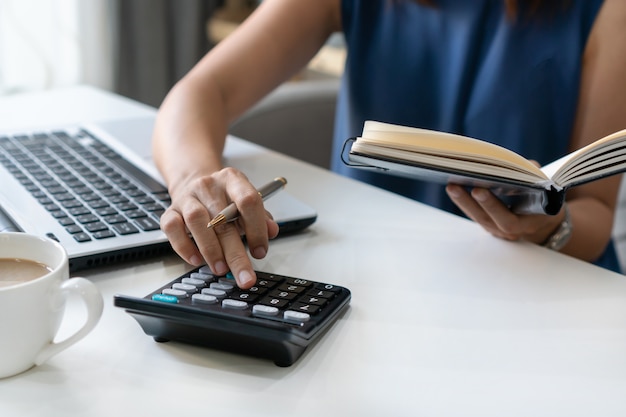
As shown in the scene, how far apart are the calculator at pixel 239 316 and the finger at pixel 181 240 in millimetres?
66

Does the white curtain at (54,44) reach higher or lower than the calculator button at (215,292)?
lower

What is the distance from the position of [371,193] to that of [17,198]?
1.33 feet

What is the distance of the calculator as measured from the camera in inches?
20.5

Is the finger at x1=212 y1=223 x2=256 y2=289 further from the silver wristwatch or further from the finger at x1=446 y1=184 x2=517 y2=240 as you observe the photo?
the silver wristwatch

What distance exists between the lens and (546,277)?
71 cm

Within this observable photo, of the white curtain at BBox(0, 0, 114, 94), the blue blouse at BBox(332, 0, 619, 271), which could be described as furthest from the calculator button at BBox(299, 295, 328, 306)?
the white curtain at BBox(0, 0, 114, 94)

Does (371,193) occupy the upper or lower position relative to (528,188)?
lower

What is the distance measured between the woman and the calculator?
21 cm

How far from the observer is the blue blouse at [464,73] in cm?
105

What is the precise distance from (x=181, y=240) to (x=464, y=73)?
62cm

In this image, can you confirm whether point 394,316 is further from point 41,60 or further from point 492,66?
point 41,60

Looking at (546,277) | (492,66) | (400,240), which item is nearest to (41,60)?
(492,66)

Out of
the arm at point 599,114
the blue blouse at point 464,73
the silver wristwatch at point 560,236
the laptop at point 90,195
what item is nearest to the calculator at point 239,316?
the laptop at point 90,195

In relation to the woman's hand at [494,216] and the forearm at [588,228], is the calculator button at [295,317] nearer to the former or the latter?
the woman's hand at [494,216]
